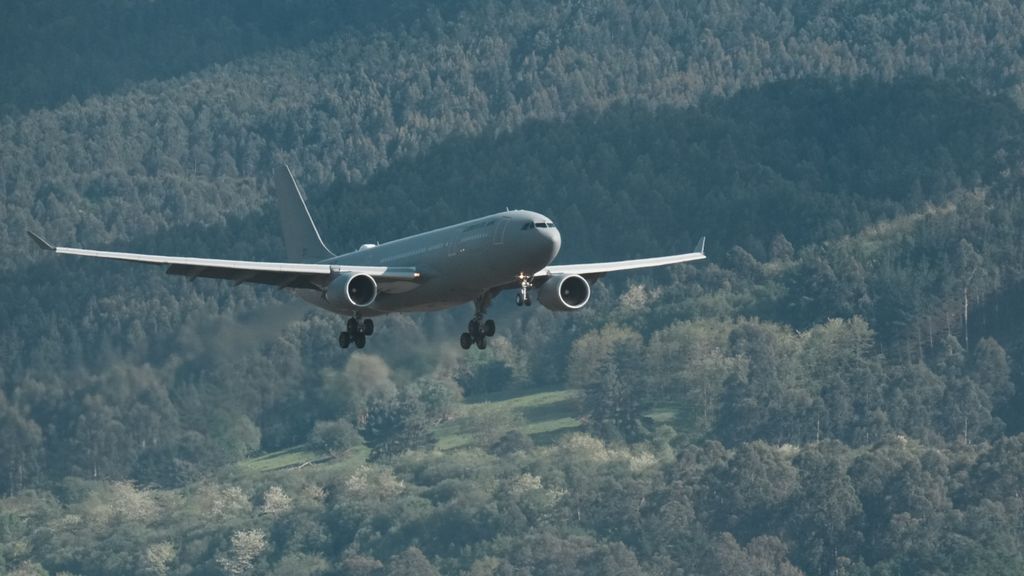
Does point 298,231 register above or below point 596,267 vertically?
above

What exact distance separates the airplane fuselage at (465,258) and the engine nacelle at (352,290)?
472 millimetres

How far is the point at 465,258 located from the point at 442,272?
1.35 metres

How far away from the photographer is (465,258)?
66.0 metres

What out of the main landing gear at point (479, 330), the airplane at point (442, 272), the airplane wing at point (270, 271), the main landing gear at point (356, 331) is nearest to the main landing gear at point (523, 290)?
the airplane at point (442, 272)

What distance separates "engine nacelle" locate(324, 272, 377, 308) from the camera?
221ft

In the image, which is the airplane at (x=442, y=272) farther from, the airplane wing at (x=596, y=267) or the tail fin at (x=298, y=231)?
the tail fin at (x=298, y=231)

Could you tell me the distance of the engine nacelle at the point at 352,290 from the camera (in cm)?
6725

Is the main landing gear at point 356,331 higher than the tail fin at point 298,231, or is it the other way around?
the tail fin at point 298,231

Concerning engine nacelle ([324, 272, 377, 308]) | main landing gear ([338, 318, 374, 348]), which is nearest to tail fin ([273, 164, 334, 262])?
main landing gear ([338, 318, 374, 348])

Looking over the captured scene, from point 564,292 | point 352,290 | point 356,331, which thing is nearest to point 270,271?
point 352,290

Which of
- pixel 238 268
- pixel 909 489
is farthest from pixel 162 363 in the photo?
pixel 909 489

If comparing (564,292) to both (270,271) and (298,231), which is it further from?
(298,231)

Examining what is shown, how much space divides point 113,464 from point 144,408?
33960mm

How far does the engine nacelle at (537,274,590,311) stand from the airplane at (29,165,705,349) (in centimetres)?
3
